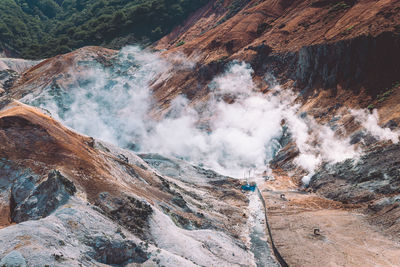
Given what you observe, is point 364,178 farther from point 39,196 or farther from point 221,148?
point 39,196

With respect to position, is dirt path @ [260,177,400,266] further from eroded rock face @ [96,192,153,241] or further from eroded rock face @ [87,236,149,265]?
eroded rock face @ [87,236,149,265]

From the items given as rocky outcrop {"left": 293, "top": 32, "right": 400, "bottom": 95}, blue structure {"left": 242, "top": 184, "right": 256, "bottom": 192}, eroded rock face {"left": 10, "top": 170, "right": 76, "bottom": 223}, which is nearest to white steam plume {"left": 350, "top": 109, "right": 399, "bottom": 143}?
rocky outcrop {"left": 293, "top": 32, "right": 400, "bottom": 95}

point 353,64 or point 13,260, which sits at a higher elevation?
point 353,64

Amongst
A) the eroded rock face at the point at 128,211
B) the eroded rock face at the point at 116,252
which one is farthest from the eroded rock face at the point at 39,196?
the eroded rock face at the point at 116,252

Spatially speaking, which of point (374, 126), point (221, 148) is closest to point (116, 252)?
point (374, 126)

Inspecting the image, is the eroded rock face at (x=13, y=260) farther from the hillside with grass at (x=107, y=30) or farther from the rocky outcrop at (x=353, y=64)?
the hillside with grass at (x=107, y=30)

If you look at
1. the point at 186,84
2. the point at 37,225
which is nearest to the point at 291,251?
the point at 37,225
